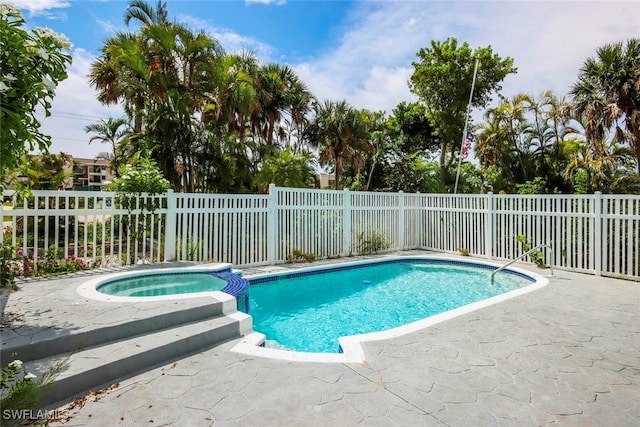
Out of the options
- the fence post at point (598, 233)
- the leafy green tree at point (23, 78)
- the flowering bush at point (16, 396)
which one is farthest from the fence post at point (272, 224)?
the fence post at point (598, 233)

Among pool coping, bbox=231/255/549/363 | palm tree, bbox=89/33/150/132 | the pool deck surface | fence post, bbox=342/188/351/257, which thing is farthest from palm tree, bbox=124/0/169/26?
pool coping, bbox=231/255/549/363

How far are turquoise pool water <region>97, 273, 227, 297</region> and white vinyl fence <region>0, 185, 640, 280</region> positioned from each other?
1.27 metres

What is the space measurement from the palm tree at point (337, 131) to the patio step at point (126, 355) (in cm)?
1170

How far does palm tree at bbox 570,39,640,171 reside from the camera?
28.6ft

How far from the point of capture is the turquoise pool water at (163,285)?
4.62 meters

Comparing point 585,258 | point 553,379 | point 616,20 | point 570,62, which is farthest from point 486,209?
point 553,379

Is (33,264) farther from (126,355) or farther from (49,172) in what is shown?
(49,172)

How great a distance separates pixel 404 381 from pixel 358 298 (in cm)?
351

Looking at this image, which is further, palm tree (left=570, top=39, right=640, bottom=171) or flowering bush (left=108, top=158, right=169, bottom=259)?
palm tree (left=570, top=39, right=640, bottom=171)

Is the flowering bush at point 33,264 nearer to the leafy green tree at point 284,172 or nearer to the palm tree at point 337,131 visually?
the leafy green tree at point 284,172

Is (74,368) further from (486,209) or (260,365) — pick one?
(486,209)

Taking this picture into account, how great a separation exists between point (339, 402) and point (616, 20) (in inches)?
365

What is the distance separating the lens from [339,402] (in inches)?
93.9

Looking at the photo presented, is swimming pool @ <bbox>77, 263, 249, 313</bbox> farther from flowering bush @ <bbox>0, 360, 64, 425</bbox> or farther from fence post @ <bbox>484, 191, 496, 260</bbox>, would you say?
fence post @ <bbox>484, 191, 496, 260</bbox>
